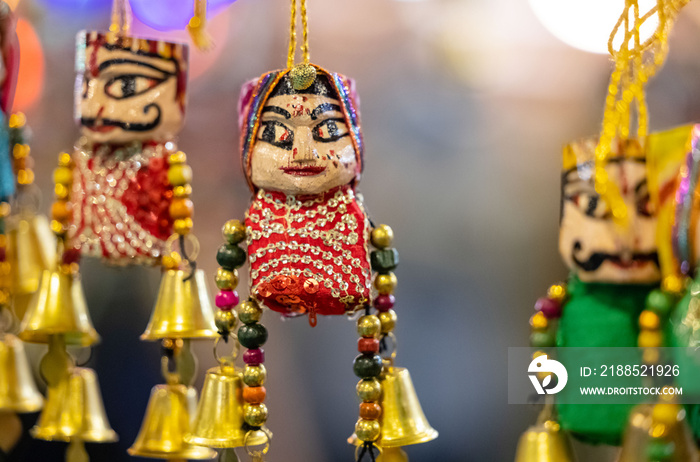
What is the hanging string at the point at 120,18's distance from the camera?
113 centimetres

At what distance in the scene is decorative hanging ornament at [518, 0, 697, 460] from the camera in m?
0.77

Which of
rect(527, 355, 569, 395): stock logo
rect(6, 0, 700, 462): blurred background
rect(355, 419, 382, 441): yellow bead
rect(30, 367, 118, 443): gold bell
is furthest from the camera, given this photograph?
rect(6, 0, 700, 462): blurred background

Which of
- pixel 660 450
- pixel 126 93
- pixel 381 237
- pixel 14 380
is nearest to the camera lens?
pixel 660 450

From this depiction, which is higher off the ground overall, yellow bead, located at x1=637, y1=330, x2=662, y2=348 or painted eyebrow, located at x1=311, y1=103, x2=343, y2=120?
painted eyebrow, located at x1=311, y1=103, x2=343, y2=120

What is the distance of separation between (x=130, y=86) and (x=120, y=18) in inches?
6.4

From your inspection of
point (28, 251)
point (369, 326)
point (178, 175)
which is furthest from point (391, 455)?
point (28, 251)

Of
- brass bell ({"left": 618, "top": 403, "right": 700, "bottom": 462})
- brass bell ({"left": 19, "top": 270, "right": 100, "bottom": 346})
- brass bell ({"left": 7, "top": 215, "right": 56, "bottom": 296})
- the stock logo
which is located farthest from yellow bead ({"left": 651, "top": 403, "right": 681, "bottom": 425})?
brass bell ({"left": 7, "top": 215, "right": 56, "bottom": 296})

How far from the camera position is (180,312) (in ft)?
3.61

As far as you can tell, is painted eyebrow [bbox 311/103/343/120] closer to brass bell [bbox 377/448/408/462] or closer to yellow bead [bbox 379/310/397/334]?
yellow bead [bbox 379/310/397/334]

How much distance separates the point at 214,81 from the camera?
163 centimetres

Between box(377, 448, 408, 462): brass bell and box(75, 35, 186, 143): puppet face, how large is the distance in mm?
553

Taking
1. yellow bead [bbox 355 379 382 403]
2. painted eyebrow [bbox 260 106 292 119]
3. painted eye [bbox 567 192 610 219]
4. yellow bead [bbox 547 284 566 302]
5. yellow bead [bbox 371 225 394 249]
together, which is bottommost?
yellow bead [bbox 355 379 382 403]

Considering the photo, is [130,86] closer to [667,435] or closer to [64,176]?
[64,176]

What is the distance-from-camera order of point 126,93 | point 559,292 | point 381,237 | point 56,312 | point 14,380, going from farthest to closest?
point 14,380 → point 56,312 → point 126,93 → point 381,237 → point 559,292
